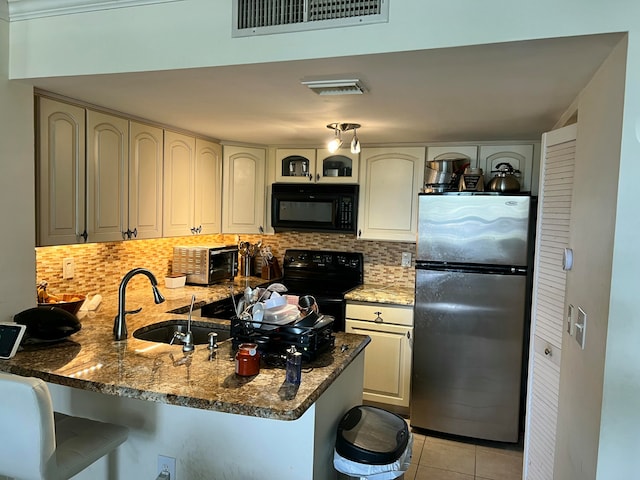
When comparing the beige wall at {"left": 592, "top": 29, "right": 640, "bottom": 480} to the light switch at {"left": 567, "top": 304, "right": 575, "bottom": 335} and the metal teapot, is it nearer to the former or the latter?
the light switch at {"left": 567, "top": 304, "right": 575, "bottom": 335}

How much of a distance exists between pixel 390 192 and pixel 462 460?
1979 millimetres

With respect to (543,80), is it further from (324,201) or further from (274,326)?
(324,201)

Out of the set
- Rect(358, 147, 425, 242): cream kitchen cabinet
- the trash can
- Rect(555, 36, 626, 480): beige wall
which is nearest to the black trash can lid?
the trash can

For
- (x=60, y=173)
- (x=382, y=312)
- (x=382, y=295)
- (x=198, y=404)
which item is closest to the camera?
(x=198, y=404)

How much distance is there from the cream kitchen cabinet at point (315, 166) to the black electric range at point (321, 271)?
72cm

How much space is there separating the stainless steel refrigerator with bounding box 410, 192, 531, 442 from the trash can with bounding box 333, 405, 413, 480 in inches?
50.7

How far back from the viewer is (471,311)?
10.1 ft

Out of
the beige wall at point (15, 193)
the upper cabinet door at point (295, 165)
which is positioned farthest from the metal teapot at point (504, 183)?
the beige wall at point (15, 193)

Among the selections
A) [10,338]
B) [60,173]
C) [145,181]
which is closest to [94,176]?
[60,173]

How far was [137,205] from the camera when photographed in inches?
116

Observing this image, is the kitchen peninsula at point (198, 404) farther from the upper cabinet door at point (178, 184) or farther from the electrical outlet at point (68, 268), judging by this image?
the upper cabinet door at point (178, 184)

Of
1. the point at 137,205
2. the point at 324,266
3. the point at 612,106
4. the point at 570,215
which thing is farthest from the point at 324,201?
the point at 612,106

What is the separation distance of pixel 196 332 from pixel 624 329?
206 centimetres

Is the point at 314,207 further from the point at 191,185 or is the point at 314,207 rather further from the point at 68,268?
the point at 68,268
